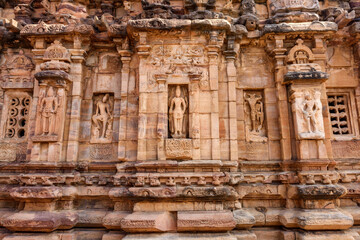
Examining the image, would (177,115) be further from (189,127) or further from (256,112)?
(256,112)

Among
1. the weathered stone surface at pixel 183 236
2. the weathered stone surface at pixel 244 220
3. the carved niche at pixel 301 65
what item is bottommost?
the weathered stone surface at pixel 183 236

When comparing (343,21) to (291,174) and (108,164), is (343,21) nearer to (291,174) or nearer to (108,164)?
(291,174)

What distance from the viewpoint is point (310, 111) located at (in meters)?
6.34

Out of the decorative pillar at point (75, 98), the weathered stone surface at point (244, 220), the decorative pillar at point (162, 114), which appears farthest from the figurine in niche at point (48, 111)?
the weathered stone surface at point (244, 220)

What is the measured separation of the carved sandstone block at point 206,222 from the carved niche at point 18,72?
591 cm

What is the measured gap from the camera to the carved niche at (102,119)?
700 cm

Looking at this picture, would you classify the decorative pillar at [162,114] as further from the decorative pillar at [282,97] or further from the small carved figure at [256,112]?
the decorative pillar at [282,97]

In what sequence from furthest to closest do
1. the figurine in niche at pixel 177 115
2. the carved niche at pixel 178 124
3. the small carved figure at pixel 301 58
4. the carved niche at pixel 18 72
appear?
the carved niche at pixel 18 72 → the small carved figure at pixel 301 58 → the figurine in niche at pixel 177 115 → the carved niche at pixel 178 124

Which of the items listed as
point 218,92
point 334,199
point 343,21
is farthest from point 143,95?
point 343,21

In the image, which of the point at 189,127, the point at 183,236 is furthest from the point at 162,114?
the point at 183,236

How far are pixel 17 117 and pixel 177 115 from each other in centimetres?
492

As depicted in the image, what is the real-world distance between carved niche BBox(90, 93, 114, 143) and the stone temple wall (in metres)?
0.03

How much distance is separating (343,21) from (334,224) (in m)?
5.53

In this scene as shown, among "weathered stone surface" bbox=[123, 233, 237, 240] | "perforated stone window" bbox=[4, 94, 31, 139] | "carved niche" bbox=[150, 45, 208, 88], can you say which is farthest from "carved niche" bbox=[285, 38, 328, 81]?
"perforated stone window" bbox=[4, 94, 31, 139]
